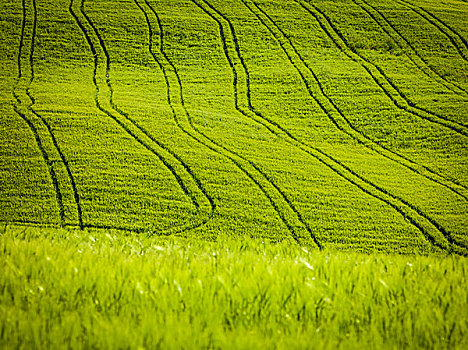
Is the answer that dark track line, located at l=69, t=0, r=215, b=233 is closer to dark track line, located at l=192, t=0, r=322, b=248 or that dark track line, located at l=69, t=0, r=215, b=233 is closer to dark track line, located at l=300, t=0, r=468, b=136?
dark track line, located at l=192, t=0, r=322, b=248

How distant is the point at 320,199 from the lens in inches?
719

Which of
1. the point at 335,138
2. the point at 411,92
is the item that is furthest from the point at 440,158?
the point at 411,92

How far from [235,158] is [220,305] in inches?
661

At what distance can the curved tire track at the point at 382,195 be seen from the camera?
55.5ft

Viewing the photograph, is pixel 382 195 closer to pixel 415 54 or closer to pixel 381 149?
pixel 381 149

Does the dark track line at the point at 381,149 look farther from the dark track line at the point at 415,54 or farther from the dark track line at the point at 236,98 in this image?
the dark track line at the point at 415,54

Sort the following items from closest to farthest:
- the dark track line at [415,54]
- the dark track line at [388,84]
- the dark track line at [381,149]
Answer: the dark track line at [381,149], the dark track line at [388,84], the dark track line at [415,54]

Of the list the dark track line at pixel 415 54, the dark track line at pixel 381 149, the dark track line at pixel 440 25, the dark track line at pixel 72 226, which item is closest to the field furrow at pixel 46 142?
the dark track line at pixel 72 226

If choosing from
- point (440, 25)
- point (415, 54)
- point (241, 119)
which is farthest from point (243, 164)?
point (440, 25)

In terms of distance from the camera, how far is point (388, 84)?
29172 mm

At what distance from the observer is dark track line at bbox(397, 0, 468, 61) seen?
34562 millimetres

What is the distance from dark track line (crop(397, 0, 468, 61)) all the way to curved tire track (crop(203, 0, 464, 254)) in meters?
18.1

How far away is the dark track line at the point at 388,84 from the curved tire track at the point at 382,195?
798 cm

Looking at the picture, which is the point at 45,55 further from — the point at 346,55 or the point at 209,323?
the point at 209,323
